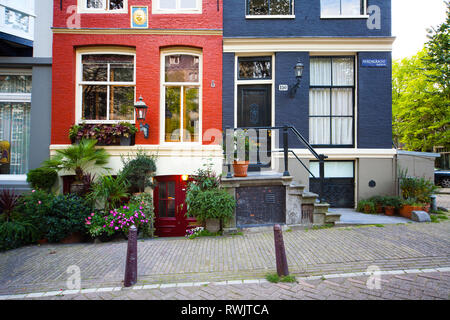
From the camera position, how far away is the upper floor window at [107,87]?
23.7 feet

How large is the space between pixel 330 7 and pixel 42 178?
10237 mm

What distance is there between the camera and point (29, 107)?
731cm

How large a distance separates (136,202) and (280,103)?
5.23 m

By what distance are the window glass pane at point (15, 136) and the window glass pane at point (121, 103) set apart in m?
2.68

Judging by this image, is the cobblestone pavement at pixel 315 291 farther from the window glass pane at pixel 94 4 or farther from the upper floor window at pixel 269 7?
the window glass pane at pixel 94 4

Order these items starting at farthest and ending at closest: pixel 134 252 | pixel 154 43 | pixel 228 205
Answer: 1. pixel 154 43
2. pixel 228 205
3. pixel 134 252

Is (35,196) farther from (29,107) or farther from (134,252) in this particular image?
(134,252)

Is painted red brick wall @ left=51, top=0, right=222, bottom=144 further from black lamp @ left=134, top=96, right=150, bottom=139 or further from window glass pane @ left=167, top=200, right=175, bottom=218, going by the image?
window glass pane @ left=167, top=200, right=175, bottom=218

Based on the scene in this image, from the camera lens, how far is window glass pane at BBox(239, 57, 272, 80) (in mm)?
7633

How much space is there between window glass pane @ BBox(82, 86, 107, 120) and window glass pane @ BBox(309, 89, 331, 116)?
21.8 feet

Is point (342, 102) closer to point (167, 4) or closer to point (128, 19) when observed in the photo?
point (167, 4)

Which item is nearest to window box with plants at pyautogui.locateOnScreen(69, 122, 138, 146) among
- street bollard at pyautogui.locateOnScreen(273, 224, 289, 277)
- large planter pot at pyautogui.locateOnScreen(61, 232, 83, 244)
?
large planter pot at pyautogui.locateOnScreen(61, 232, 83, 244)

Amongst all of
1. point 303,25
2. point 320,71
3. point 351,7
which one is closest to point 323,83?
point 320,71
